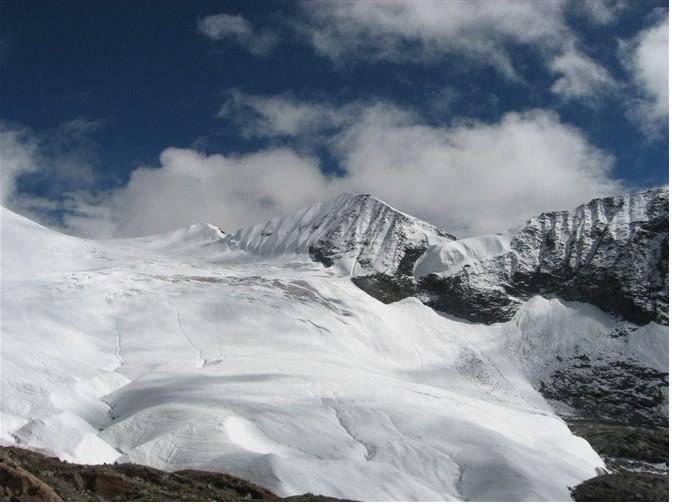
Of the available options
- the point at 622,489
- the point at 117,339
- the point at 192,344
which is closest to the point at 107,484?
the point at 622,489

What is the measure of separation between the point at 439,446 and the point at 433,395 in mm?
20281

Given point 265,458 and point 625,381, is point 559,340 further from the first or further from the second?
point 265,458

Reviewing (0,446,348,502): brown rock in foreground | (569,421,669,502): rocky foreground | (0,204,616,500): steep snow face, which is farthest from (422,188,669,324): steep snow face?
(0,446,348,502): brown rock in foreground

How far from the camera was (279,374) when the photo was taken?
71125mm

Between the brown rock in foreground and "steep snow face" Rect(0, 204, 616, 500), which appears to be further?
"steep snow face" Rect(0, 204, 616, 500)

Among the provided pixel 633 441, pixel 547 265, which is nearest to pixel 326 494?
pixel 633 441

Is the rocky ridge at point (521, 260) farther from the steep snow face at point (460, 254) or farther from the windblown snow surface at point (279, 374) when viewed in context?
the windblown snow surface at point (279, 374)

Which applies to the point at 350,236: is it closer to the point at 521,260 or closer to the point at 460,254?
the point at 460,254

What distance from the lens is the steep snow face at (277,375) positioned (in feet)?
133

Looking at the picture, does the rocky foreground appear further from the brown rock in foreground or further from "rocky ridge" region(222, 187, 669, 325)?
"rocky ridge" region(222, 187, 669, 325)

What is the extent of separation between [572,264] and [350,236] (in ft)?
171

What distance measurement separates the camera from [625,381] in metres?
120

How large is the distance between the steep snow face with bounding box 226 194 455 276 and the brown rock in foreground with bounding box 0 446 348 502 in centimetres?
12375

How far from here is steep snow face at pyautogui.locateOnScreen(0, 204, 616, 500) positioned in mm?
40656
